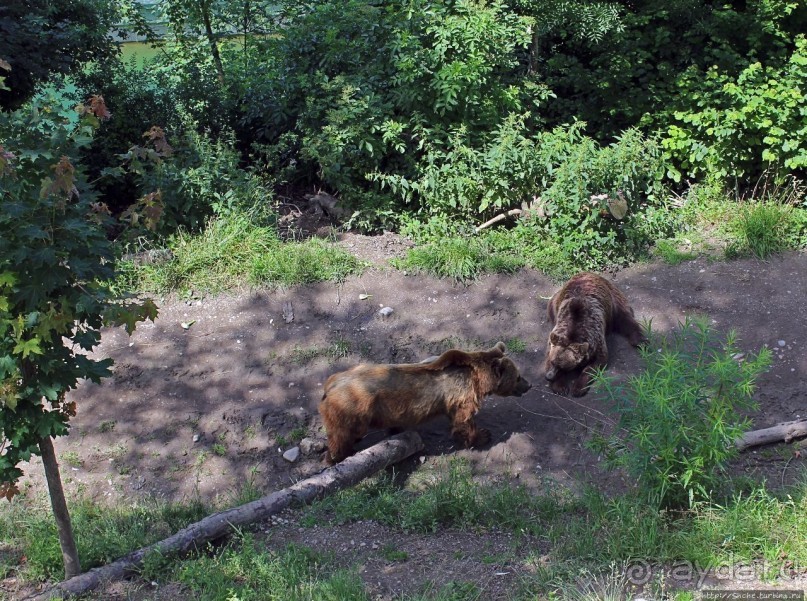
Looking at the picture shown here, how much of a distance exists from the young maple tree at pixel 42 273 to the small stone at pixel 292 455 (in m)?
2.68

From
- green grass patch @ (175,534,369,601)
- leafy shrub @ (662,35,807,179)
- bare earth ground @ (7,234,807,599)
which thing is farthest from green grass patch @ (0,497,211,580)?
leafy shrub @ (662,35,807,179)

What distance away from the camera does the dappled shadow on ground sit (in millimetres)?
7793

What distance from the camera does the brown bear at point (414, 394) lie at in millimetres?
7367

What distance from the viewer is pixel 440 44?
1077cm

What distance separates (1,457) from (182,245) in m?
4.91

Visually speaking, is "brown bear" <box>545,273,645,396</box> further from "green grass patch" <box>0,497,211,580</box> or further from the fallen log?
"green grass patch" <box>0,497,211,580</box>

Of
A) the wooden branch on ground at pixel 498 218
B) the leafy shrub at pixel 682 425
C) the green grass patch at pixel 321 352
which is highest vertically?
the wooden branch on ground at pixel 498 218

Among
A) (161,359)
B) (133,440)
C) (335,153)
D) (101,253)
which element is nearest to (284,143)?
(335,153)

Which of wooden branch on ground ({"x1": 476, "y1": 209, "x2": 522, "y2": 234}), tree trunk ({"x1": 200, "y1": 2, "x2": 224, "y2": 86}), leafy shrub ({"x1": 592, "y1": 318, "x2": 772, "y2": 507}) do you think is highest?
tree trunk ({"x1": 200, "y1": 2, "x2": 224, "y2": 86})

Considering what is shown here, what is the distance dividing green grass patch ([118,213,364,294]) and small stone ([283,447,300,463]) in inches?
94.4

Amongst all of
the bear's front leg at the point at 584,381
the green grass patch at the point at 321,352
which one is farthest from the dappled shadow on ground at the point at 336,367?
the bear's front leg at the point at 584,381

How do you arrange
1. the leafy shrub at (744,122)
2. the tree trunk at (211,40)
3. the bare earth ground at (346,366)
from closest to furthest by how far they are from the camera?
1. the bare earth ground at (346,366)
2. the leafy shrub at (744,122)
3. the tree trunk at (211,40)

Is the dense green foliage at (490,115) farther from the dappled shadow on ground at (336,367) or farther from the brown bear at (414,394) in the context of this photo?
the brown bear at (414,394)

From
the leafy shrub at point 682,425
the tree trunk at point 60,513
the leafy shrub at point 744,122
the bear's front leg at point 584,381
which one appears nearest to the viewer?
the leafy shrub at point 682,425
